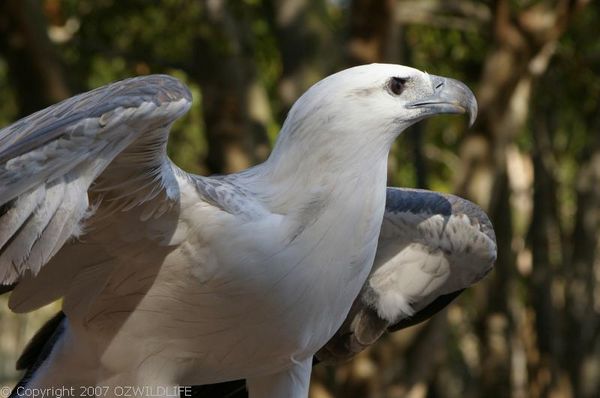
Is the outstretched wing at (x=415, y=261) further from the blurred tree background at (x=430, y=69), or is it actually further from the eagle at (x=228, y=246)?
the blurred tree background at (x=430, y=69)

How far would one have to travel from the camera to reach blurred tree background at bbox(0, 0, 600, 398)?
420 inches

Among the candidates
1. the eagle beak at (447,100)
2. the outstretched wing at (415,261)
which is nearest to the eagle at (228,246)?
the eagle beak at (447,100)

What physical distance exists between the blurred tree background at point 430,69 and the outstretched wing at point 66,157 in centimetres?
458

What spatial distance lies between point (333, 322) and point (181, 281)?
73 centimetres

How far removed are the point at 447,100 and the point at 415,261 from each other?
1333 millimetres

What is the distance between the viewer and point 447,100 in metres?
5.56

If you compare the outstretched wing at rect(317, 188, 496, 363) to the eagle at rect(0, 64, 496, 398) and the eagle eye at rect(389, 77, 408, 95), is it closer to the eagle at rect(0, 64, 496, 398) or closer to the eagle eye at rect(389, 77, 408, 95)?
the eagle at rect(0, 64, 496, 398)

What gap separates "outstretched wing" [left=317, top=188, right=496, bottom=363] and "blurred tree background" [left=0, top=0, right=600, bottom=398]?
3.51 metres

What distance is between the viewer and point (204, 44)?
36.1 ft

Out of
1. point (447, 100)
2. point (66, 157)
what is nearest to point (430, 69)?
point (447, 100)

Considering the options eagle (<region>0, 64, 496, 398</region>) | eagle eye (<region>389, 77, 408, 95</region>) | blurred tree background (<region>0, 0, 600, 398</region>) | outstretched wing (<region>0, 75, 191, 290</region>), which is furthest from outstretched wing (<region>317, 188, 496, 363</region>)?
blurred tree background (<region>0, 0, 600, 398</region>)

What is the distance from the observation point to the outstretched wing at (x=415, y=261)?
6.53 meters

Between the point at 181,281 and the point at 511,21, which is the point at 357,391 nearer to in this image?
the point at 511,21

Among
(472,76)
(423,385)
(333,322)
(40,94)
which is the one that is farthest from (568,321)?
(333,322)
